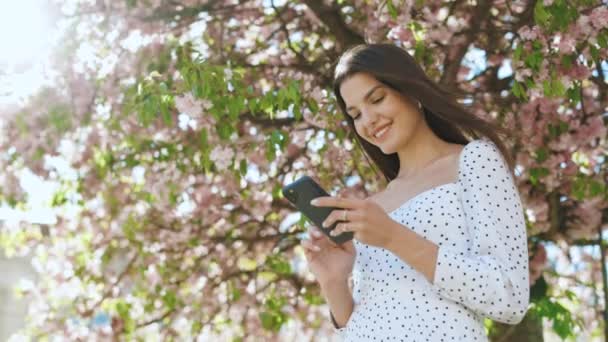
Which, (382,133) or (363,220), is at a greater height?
(363,220)

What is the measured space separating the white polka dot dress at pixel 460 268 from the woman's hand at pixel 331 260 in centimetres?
11

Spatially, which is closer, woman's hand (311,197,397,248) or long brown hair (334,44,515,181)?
woman's hand (311,197,397,248)

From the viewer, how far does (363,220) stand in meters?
1.84

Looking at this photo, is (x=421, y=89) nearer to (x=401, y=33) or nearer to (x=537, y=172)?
(x=401, y=33)

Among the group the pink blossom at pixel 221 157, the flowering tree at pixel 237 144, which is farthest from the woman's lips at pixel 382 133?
the pink blossom at pixel 221 157

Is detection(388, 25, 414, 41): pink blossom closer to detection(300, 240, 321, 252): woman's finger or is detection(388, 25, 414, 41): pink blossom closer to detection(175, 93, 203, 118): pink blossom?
detection(175, 93, 203, 118): pink blossom

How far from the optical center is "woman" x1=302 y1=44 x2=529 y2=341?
6.26 feet

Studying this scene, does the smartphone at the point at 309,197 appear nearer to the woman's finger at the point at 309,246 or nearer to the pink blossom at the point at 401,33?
the woman's finger at the point at 309,246

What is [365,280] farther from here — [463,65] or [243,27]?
[243,27]

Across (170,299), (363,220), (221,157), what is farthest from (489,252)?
(170,299)

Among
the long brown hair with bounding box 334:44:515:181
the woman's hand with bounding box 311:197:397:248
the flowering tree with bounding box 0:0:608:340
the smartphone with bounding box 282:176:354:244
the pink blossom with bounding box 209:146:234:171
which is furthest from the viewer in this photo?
the pink blossom with bounding box 209:146:234:171

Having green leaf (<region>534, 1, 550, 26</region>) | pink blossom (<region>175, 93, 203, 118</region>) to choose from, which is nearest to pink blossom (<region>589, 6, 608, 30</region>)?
green leaf (<region>534, 1, 550, 26</region>)

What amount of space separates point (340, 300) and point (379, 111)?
0.50m

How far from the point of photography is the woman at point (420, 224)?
1.91 meters
